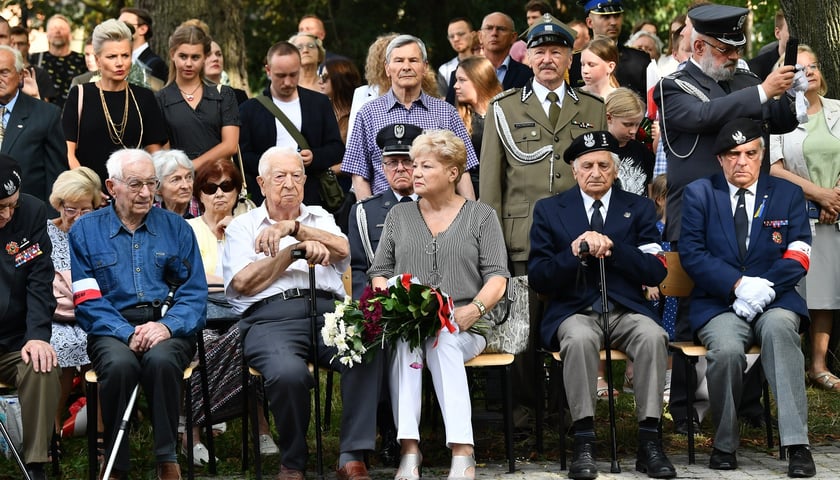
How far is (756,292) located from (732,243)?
367mm

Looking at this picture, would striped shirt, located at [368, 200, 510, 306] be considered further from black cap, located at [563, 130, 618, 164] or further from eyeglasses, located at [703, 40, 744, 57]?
eyeglasses, located at [703, 40, 744, 57]

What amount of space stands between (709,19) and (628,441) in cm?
253

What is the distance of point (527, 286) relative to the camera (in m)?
7.63

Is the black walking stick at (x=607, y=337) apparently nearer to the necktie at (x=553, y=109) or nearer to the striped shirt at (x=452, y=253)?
the striped shirt at (x=452, y=253)

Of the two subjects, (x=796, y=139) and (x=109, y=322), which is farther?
(x=796, y=139)

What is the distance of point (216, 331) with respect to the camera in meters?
8.10

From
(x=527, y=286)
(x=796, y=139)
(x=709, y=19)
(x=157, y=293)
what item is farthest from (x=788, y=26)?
(x=157, y=293)

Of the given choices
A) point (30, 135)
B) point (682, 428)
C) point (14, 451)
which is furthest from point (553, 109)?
point (14, 451)

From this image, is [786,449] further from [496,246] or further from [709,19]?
[709,19]

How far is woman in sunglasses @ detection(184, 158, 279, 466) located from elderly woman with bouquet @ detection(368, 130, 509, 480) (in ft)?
3.51

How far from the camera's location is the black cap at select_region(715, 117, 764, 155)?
739 centimetres

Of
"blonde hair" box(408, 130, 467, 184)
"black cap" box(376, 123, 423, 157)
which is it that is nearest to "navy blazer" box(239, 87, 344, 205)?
"black cap" box(376, 123, 423, 157)

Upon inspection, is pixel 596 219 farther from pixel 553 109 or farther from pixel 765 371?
pixel 765 371

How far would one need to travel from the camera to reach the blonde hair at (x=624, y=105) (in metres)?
8.93
